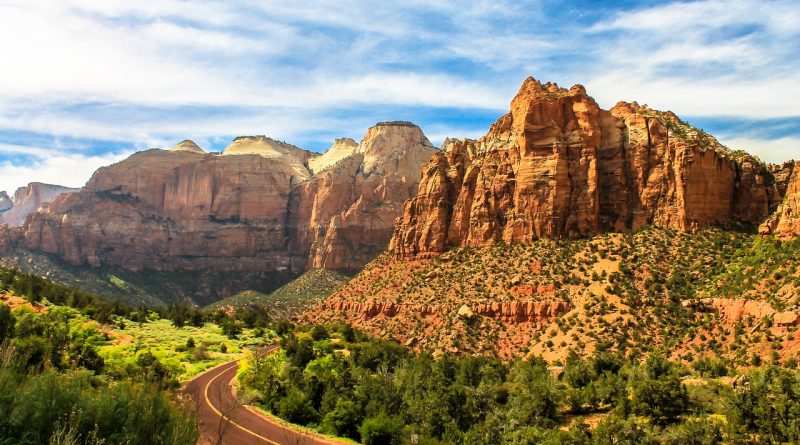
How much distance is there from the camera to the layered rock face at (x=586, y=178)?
79875 mm

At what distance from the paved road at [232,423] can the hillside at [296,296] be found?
268 feet

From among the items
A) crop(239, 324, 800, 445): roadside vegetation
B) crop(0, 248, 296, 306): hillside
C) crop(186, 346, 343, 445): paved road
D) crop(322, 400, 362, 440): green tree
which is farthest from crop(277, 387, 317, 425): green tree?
crop(0, 248, 296, 306): hillside

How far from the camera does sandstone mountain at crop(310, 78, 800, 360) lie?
63.8m

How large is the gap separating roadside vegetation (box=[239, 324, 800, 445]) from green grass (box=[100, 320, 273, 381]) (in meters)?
7.69

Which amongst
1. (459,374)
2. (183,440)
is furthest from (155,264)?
(183,440)

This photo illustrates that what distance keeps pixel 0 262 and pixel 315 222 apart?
8379 centimetres

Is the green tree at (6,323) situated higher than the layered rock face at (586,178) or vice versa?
the layered rock face at (586,178)

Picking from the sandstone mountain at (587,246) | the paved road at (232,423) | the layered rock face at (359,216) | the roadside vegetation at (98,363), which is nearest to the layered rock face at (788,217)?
the sandstone mountain at (587,246)

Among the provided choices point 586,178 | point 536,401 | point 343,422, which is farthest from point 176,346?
point 586,178

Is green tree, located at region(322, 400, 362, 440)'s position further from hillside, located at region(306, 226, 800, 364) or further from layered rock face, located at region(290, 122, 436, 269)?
layered rock face, located at region(290, 122, 436, 269)

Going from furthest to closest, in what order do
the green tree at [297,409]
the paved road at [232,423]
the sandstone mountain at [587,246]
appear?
1. the sandstone mountain at [587,246]
2. the green tree at [297,409]
3. the paved road at [232,423]

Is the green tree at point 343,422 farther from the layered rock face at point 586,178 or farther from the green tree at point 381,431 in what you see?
the layered rock face at point 586,178

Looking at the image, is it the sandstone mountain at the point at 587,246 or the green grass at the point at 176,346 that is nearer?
the green grass at the point at 176,346

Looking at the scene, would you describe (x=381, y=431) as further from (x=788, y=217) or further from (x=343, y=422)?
(x=788, y=217)
